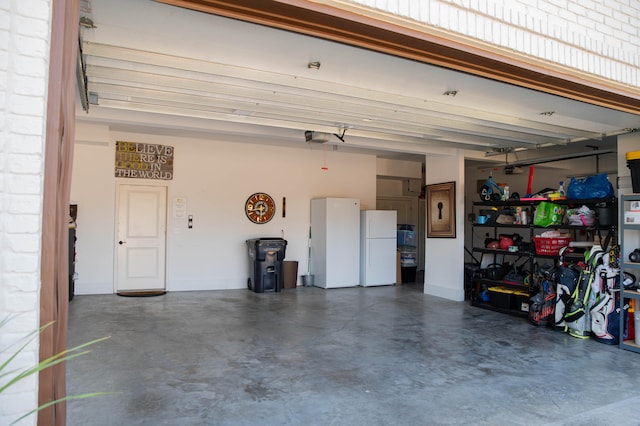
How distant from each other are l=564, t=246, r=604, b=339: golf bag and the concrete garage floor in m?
0.21

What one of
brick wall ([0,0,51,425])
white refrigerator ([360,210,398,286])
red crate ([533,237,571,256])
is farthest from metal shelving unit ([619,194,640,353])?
brick wall ([0,0,51,425])

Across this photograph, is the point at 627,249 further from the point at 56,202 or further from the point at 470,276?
the point at 56,202

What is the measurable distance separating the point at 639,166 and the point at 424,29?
12.4ft

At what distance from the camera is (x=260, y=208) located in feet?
29.2

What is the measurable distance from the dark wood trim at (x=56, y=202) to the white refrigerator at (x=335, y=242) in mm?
7113

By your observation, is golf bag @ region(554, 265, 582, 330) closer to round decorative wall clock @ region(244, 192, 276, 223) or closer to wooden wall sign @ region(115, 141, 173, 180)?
round decorative wall clock @ region(244, 192, 276, 223)

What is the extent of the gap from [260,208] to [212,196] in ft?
3.28

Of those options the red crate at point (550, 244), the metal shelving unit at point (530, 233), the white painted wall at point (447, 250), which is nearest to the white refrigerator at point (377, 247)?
the white painted wall at point (447, 250)

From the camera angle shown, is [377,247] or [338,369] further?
[377,247]

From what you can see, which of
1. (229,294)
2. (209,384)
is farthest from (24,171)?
(229,294)

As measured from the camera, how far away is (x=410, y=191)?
12.1 metres

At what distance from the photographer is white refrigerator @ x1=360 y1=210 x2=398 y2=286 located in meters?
9.25

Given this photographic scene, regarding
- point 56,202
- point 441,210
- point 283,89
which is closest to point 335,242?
point 441,210

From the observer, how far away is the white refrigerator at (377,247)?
30.3ft
